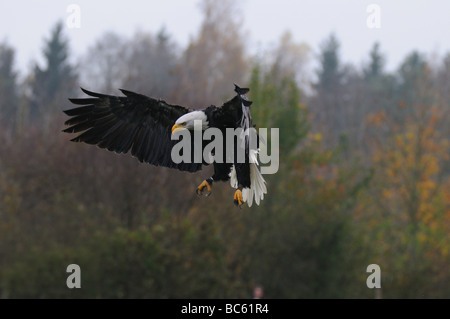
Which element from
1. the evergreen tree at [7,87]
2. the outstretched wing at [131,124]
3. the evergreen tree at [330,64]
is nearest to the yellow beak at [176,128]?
the outstretched wing at [131,124]

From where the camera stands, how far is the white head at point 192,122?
7.61 metres

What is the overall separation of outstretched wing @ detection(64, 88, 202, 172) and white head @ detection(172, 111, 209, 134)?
576 mm

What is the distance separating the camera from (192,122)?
299 inches

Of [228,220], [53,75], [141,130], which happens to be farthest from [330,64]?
[141,130]

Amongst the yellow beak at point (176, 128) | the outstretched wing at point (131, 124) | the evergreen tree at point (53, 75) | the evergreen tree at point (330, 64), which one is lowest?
the yellow beak at point (176, 128)

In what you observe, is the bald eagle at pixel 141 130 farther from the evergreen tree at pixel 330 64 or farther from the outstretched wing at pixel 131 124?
the evergreen tree at pixel 330 64

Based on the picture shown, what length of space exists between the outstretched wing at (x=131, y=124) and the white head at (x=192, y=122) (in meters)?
0.58

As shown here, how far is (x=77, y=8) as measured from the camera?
10750 millimetres

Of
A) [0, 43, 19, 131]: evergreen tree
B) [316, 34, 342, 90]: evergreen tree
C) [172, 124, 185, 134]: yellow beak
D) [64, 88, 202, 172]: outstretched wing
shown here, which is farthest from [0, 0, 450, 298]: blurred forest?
[316, 34, 342, 90]: evergreen tree

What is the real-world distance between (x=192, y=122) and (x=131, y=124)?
1.08 metres

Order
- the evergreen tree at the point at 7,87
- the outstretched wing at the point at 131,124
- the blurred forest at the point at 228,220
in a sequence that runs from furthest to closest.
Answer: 1. the evergreen tree at the point at 7,87
2. the blurred forest at the point at 228,220
3. the outstretched wing at the point at 131,124

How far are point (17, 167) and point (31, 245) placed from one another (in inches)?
123

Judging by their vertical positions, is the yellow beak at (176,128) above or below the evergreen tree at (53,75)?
below
